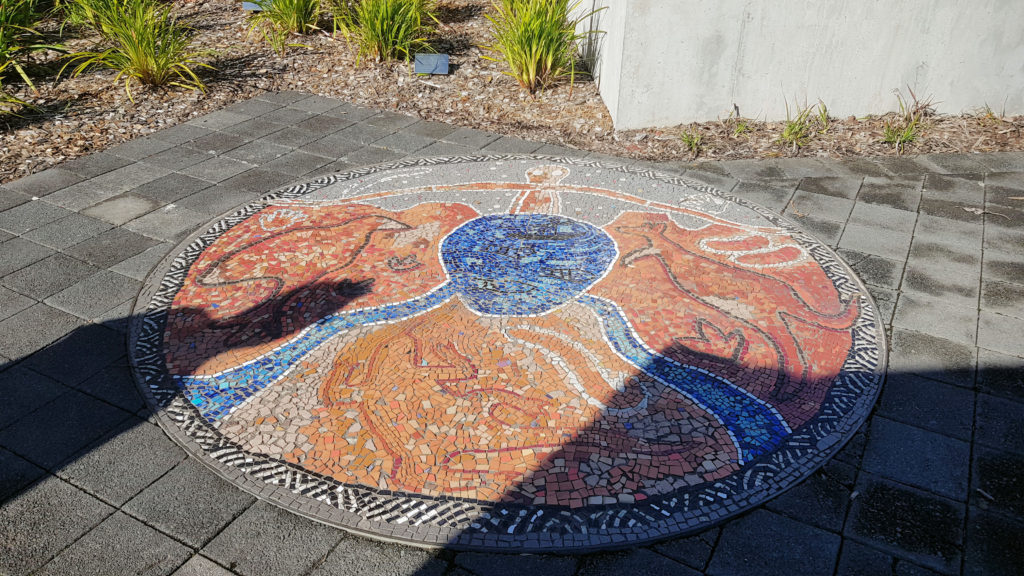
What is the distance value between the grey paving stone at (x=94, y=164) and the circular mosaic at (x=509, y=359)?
161cm

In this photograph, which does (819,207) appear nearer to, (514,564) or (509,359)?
(509,359)

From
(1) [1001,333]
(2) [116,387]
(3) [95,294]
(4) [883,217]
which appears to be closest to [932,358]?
(1) [1001,333]

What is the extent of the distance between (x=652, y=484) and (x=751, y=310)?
1.62 metres

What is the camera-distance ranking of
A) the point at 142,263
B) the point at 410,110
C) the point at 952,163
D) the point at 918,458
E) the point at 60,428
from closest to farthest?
the point at 918,458
the point at 60,428
the point at 142,263
the point at 952,163
the point at 410,110

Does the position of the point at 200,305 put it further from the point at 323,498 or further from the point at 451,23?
the point at 451,23

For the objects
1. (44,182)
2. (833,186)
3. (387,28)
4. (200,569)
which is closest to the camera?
(200,569)

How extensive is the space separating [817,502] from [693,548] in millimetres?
629

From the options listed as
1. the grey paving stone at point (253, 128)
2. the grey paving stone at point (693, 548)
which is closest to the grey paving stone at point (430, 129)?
the grey paving stone at point (253, 128)

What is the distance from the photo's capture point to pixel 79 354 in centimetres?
400

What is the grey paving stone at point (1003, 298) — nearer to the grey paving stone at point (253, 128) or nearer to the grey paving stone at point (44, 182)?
the grey paving stone at point (253, 128)

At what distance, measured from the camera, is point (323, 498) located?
317 cm

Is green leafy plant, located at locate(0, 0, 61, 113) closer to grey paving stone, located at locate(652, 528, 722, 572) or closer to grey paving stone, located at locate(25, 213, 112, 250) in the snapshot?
grey paving stone, located at locate(25, 213, 112, 250)

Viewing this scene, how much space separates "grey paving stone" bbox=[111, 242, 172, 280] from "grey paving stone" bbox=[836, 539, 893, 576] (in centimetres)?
424

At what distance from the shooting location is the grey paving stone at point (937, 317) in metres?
4.27
